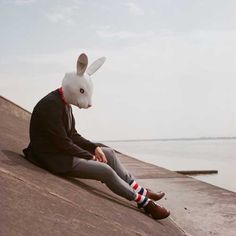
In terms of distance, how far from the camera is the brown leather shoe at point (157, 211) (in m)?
3.46

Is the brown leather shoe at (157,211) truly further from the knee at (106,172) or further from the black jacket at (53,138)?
the black jacket at (53,138)

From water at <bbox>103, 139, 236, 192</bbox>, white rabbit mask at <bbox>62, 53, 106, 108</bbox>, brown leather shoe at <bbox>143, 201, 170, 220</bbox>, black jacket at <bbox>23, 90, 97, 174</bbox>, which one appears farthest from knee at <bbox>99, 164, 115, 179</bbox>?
water at <bbox>103, 139, 236, 192</bbox>

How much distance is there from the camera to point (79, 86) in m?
3.49

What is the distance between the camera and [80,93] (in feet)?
11.5

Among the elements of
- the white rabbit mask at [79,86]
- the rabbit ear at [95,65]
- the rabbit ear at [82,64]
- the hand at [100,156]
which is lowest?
the hand at [100,156]

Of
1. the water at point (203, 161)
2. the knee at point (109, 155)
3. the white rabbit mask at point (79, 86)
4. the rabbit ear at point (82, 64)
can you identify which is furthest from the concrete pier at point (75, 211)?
the water at point (203, 161)

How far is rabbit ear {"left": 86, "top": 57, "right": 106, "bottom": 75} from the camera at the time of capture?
373 centimetres

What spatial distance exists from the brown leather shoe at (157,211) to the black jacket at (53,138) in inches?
28.4

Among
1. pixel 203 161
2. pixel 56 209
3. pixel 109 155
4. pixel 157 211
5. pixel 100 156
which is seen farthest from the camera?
pixel 203 161

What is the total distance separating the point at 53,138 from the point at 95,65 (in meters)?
0.91

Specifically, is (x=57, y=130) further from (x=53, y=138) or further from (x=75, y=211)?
(x=75, y=211)

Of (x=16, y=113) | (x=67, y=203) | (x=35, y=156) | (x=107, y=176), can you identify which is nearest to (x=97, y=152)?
(x=107, y=176)

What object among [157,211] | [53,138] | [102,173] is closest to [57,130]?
[53,138]

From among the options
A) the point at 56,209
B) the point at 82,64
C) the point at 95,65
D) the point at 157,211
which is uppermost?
the point at 95,65
